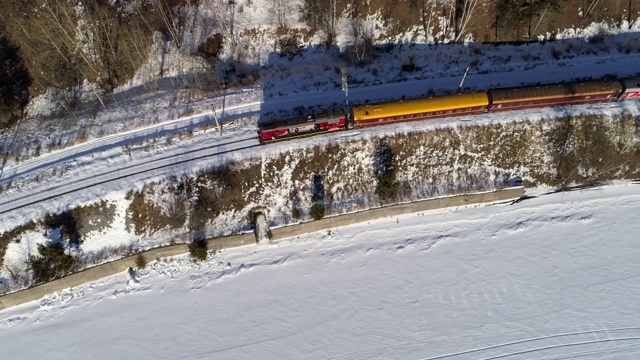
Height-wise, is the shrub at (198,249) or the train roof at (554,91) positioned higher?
the train roof at (554,91)

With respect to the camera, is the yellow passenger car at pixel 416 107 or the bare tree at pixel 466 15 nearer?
the yellow passenger car at pixel 416 107

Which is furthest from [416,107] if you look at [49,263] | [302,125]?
[49,263]

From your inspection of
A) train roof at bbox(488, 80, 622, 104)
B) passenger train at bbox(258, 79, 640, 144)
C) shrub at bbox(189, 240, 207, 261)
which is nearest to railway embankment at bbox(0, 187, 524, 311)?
shrub at bbox(189, 240, 207, 261)

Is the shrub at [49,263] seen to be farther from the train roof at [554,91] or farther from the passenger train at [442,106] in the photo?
the train roof at [554,91]

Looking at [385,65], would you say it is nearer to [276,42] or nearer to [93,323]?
[276,42]

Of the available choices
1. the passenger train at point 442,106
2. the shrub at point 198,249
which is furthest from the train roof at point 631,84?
the shrub at point 198,249

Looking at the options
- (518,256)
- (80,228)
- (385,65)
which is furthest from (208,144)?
(518,256)

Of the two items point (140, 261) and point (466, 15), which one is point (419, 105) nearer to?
point (466, 15)
